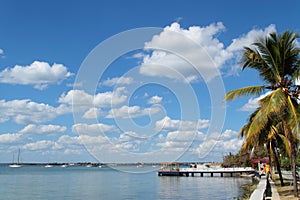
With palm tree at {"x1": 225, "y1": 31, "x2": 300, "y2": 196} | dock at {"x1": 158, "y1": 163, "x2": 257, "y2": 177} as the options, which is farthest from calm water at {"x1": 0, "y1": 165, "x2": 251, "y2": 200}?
palm tree at {"x1": 225, "y1": 31, "x2": 300, "y2": 196}

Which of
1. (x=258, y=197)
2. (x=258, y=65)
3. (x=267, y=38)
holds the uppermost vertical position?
(x=267, y=38)

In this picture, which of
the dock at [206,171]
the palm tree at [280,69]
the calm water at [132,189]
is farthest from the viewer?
the dock at [206,171]

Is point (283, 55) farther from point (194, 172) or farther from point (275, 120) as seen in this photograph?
point (194, 172)

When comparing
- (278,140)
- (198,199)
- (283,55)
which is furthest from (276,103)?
(198,199)

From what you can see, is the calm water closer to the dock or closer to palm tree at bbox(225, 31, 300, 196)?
the dock

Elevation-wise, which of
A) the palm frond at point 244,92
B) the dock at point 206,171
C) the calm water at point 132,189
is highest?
the palm frond at point 244,92

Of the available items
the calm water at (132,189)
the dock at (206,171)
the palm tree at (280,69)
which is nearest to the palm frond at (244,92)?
the palm tree at (280,69)

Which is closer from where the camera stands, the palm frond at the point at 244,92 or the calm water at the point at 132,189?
the palm frond at the point at 244,92

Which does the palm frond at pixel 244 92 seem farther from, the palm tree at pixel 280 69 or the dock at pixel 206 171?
the dock at pixel 206 171

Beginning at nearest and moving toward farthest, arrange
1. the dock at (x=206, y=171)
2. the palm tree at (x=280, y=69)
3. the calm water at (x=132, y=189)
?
the palm tree at (x=280, y=69) → the calm water at (x=132, y=189) → the dock at (x=206, y=171)

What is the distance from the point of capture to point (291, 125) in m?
14.9

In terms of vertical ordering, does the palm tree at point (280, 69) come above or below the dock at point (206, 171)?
above

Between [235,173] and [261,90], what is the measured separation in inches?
2079

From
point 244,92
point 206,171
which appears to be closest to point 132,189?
point 206,171
